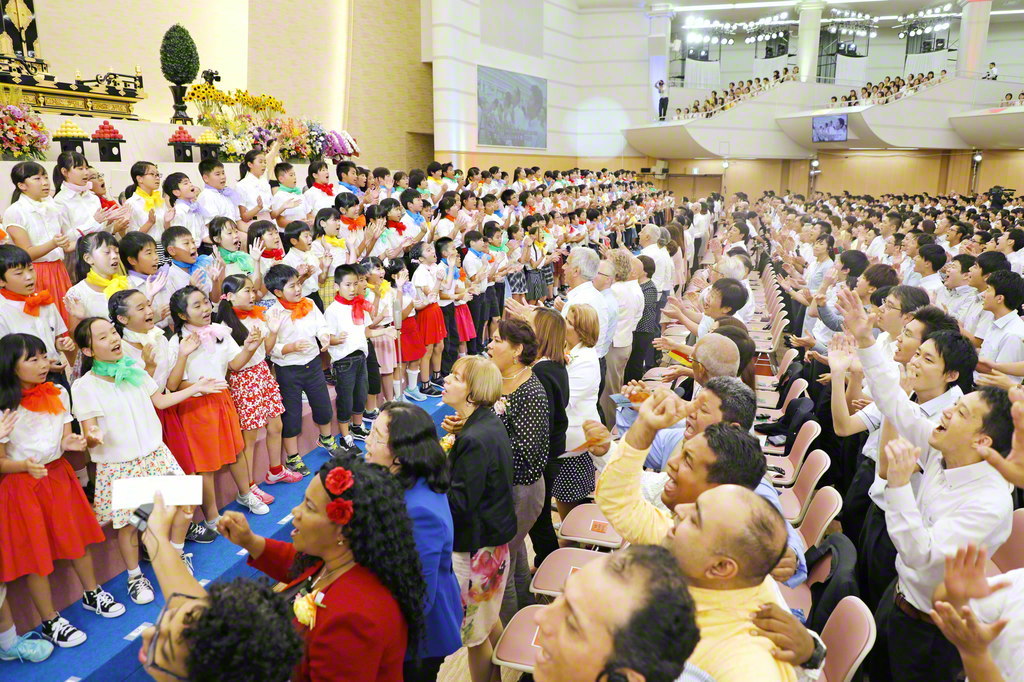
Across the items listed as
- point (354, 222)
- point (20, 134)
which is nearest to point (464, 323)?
point (354, 222)

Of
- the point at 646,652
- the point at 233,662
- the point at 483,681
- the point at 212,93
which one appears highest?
the point at 212,93

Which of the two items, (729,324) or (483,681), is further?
(729,324)

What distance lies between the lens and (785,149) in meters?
24.3

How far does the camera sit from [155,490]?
6.40ft

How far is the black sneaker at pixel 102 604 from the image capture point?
310 centimetres

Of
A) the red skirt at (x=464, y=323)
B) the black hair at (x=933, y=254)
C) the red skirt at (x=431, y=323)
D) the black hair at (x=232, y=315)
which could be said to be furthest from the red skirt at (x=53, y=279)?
the black hair at (x=933, y=254)

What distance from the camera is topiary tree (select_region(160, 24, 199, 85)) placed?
29.4 ft

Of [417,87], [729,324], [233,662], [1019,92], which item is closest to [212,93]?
[729,324]

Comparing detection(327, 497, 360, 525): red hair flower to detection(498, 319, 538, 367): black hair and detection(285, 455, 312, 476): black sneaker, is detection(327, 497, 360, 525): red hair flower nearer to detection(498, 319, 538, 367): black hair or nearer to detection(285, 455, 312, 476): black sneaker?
detection(498, 319, 538, 367): black hair

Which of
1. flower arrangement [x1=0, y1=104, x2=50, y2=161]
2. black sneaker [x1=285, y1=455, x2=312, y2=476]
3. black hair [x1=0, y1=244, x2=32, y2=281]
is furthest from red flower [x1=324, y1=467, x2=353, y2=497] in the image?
flower arrangement [x1=0, y1=104, x2=50, y2=161]

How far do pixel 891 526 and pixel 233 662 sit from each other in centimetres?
198

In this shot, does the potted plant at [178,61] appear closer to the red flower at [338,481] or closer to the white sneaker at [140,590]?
the white sneaker at [140,590]

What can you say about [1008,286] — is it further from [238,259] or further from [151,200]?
[151,200]

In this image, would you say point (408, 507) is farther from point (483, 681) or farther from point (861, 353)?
point (861, 353)
